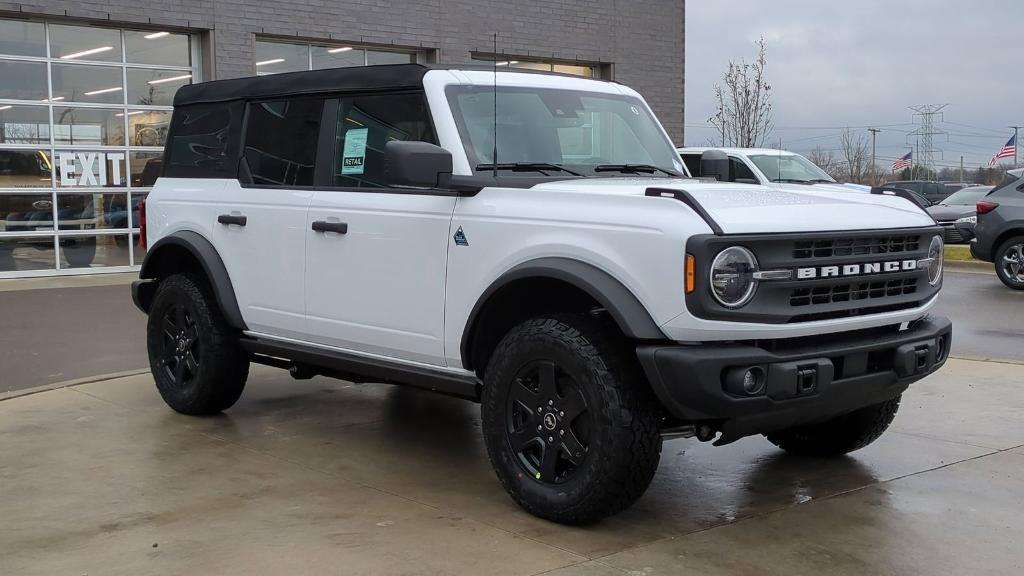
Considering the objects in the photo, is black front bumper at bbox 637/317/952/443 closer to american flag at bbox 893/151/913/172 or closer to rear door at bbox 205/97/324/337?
rear door at bbox 205/97/324/337

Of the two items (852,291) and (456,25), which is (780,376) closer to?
(852,291)

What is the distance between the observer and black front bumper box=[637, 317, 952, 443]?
427cm

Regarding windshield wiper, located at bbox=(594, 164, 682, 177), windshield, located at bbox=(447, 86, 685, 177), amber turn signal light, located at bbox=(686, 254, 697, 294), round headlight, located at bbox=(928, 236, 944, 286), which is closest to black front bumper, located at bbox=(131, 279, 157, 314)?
windshield, located at bbox=(447, 86, 685, 177)

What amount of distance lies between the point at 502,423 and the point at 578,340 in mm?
590

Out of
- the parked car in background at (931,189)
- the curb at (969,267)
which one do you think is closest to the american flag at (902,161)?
the parked car in background at (931,189)

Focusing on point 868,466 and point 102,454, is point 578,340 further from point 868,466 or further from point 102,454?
point 102,454

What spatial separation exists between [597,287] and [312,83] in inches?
101

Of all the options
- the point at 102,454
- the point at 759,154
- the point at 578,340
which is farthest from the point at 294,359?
the point at 759,154

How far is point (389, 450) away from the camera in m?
6.18

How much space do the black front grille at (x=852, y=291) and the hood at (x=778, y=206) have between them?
0.25 meters

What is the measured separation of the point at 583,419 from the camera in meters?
4.70

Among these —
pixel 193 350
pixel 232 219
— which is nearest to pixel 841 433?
pixel 232 219

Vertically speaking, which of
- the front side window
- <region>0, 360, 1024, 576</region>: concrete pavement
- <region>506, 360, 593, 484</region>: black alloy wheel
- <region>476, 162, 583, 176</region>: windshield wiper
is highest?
the front side window

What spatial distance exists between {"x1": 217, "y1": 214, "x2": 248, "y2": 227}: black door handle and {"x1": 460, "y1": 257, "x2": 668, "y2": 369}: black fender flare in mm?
2070
